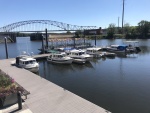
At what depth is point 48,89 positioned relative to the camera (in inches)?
581

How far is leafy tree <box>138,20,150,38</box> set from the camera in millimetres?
117250

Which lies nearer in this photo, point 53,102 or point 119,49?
point 53,102

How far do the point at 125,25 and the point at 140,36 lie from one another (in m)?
26.0

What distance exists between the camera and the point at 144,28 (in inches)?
4643

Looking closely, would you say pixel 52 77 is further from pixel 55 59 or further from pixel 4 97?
pixel 4 97

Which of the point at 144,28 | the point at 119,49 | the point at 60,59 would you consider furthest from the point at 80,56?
the point at 144,28

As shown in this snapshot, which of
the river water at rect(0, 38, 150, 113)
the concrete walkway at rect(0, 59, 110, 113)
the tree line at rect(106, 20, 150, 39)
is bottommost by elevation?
the river water at rect(0, 38, 150, 113)

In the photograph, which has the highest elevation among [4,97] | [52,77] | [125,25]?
[125,25]

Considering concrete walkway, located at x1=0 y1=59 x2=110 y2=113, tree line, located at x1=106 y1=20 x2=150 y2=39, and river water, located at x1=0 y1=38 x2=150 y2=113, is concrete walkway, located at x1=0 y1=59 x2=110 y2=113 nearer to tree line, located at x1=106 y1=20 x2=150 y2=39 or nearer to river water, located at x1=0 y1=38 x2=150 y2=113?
river water, located at x1=0 y1=38 x2=150 y2=113

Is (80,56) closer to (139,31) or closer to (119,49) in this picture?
(119,49)

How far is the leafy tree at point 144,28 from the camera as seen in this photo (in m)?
117

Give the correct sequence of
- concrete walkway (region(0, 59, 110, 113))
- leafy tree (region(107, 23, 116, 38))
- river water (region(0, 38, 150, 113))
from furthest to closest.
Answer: leafy tree (region(107, 23, 116, 38)) < river water (region(0, 38, 150, 113)) < concrete walkway (region(0, 59, 110, 113))

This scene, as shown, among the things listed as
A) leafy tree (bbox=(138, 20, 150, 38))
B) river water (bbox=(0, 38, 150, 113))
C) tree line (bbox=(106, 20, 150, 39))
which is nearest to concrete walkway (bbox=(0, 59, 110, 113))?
river water (bbox=(0, 38, 150, 113))

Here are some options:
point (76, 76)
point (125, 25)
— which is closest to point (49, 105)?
point (76, 76)
